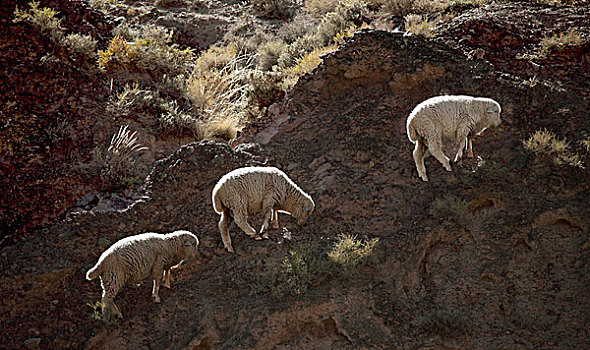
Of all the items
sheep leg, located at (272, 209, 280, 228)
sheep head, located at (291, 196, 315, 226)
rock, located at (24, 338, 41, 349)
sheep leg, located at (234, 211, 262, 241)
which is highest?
sheep leg, located at (234, 211, 262, 241)

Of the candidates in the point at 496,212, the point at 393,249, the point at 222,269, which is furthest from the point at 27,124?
the point at 496,212

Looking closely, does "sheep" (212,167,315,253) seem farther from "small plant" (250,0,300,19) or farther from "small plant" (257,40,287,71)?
"small plant" (250,0,300,19)

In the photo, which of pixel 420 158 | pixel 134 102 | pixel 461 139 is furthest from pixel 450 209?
pixel 134 102

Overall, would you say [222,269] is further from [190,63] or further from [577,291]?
[190,63]

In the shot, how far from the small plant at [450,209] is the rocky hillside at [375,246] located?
0.07 ft

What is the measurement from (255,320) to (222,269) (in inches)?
50.2

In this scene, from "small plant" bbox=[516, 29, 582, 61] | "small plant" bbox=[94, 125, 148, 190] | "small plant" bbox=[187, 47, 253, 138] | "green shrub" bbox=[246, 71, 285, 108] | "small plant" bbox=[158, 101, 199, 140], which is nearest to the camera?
"small plant" bbox=[94, 125, 148, 190]

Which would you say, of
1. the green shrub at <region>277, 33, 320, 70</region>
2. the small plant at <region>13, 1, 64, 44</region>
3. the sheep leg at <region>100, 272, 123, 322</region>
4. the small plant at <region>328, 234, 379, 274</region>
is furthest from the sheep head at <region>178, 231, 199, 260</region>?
the green shrub at <region>277, 33, 320, 70</region>

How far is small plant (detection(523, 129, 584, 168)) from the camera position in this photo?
853 centimetres

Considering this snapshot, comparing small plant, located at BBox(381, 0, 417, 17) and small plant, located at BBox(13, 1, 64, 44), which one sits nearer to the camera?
small plant, located at BBox(13, 1, 64, 44)

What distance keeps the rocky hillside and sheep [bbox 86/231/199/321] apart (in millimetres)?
313

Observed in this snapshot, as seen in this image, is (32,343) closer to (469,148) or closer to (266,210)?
(266,210)

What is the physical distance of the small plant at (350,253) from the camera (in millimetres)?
7496

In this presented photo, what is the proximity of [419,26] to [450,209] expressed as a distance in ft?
18.0
